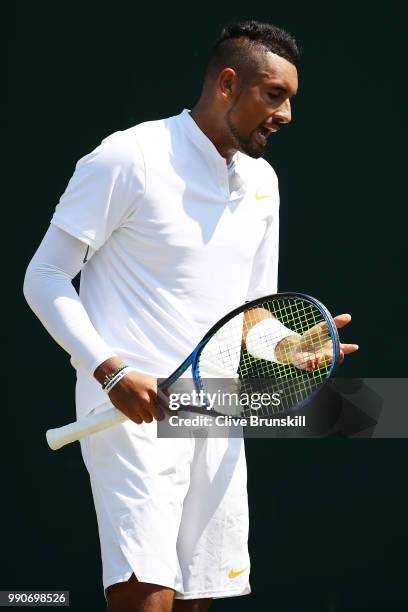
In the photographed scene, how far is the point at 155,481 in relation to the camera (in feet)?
11.1

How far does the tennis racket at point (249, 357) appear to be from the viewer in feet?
11.0

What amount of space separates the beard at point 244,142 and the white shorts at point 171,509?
0.69 m

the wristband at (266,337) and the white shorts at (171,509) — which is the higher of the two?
the wristband at (266,337)

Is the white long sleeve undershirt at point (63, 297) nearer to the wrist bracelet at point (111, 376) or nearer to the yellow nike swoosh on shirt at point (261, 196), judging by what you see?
the wrist bracelet at point (111, 376)

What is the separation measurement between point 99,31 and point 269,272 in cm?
137

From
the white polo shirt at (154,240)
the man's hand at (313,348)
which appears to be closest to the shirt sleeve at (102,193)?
the white polo shirt at (154,240)

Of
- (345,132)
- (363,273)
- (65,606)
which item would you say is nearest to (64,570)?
(65,606)

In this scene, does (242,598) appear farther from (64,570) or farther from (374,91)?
(374,91)

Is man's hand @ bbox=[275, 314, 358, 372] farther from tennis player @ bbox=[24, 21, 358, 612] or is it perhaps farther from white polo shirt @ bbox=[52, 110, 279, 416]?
white polo shirt @ bbox=[52, 110, 279, 416]

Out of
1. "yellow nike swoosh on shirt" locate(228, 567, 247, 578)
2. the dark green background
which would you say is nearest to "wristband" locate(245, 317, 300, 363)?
"yellow nike swoosh on shirt" locate(228, 567, 247, 578)

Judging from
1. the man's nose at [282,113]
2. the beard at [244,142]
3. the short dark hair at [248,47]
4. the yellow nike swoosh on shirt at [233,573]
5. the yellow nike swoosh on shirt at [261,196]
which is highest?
the short dark hair at [248,47]

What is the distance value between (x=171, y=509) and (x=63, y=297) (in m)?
0.55

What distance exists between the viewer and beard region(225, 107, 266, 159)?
355 centimetres

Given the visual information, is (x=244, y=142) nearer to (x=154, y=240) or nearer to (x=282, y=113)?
(x=282, y=113)
